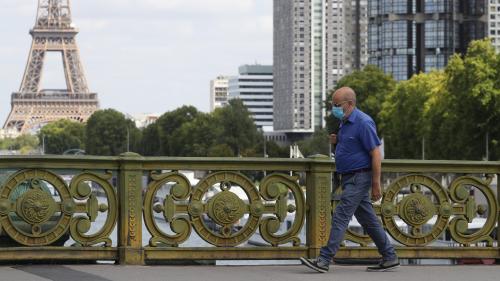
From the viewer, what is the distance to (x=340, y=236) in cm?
1594

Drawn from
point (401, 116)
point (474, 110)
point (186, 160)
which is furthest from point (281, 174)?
point (401, 116)

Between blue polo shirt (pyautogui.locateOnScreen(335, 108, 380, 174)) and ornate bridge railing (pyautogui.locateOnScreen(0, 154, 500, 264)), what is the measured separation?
42.8 inches

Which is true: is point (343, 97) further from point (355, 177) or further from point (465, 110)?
point (465, 110)

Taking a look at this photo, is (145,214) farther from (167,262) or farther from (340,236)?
(340,236)

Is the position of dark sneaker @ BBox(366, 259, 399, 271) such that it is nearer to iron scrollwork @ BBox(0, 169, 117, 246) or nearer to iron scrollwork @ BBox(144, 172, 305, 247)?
iron scrollwork @ BBox(144, 172, 305, 247)

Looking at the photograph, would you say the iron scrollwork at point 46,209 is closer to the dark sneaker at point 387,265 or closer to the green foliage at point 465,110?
the dark sneaker at point 387,265

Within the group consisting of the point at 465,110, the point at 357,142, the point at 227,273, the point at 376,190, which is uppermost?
the point at 465,110

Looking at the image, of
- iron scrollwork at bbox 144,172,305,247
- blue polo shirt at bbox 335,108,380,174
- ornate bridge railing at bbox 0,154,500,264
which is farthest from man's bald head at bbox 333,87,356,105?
iron scrollwork at bbox 144,172,305,247

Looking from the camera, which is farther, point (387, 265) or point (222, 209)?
point (222, 209)

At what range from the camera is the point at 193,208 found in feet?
54.8

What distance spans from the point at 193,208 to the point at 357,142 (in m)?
1.96

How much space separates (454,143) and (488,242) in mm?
89571

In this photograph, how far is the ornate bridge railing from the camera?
16.4m

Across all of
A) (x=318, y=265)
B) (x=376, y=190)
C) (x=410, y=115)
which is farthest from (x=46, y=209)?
(x=410, y=115)
